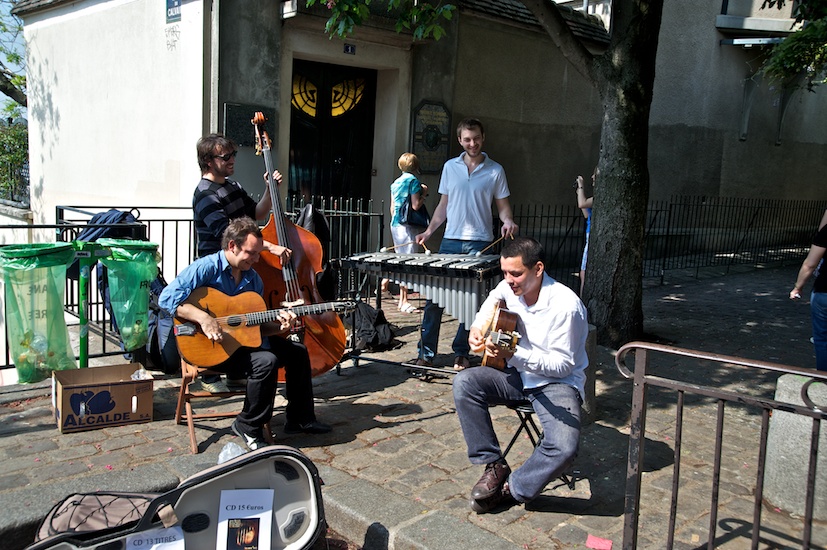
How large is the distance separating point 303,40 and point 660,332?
5492 mm

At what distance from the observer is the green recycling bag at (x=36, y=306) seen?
17.3 feet

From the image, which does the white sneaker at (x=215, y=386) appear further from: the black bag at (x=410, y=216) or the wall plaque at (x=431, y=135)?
the wall plaque at (x=431, y=135)

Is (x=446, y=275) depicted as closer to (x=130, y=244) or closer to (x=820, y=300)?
(x=130, y=244)

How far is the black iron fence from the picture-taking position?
9633mm

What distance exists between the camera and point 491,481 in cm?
394

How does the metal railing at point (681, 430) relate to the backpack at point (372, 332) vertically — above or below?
above

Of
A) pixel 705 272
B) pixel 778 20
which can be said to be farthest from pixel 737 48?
pixel 705 272

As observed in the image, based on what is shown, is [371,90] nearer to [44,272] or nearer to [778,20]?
[44,272]

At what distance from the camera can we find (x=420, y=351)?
21.0ft

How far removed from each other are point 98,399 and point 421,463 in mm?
2181

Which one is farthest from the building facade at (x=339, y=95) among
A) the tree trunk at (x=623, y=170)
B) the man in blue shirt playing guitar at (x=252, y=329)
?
the man in blue shirt playing guitar at (x=252, y=329)

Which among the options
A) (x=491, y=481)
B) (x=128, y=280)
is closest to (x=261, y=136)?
(x=128, y=280)

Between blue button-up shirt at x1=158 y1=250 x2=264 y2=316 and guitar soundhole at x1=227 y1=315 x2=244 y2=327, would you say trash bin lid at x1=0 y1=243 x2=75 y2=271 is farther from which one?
guitar soundhole at x1=227 y1=315 x2=244 y2=327

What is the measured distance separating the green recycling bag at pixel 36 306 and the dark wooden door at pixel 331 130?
4617 millimetres
